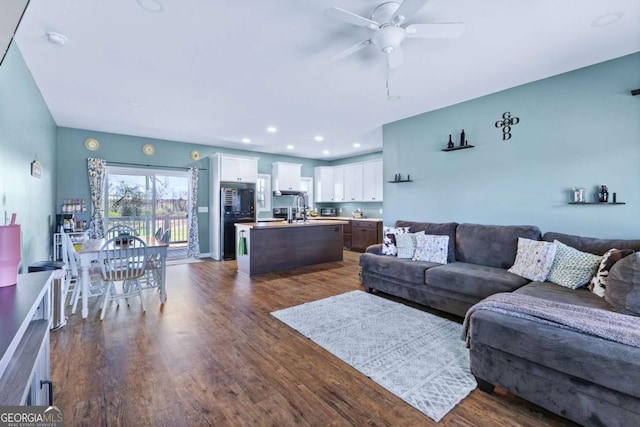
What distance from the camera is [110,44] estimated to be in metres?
2.56

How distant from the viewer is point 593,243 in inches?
111

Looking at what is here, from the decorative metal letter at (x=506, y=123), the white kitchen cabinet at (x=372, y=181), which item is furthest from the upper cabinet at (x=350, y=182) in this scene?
the decorative metal letter at (x=506, y=123)

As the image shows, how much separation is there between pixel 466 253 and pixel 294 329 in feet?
7.89

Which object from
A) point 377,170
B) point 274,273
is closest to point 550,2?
point 274,273

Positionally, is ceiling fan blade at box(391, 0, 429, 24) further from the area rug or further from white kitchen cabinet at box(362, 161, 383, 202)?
white kitchen cabinet at box(362, 161, 383, 202)

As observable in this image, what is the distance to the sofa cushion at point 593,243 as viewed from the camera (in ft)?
8.70

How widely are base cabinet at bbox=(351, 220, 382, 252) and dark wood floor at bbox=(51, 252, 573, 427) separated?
4.13m

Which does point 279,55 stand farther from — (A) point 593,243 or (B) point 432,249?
(A) point 593,243

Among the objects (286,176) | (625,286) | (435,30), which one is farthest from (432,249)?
(286,176)

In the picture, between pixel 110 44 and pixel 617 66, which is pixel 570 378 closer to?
pixel 617 66

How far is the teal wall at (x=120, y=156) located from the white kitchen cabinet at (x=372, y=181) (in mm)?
2851

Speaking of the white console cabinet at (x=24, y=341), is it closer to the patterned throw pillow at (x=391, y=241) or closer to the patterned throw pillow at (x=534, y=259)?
the patterned throw pillow at (x=391, y=241)

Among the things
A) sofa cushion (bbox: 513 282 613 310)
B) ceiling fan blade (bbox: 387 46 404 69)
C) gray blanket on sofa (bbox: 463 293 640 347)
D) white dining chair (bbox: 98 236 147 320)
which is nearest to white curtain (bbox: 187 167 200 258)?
white dining chair (bbox: 98 236 147 320)

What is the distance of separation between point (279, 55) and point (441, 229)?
119 inches
